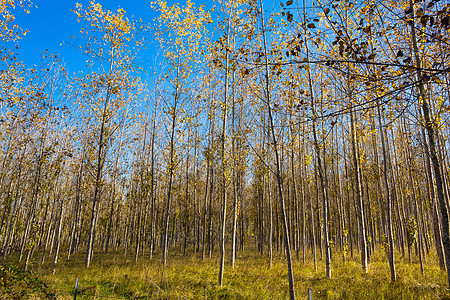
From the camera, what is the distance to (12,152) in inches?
460

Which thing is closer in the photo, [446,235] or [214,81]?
[446,235]

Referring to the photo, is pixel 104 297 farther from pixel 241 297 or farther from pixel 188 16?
pixel 188 16

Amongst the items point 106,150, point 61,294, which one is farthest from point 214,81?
point 61,294

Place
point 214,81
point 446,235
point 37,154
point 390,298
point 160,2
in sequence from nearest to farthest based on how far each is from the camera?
point 446,235 < point 390,298 < point 160,2 < point 37,154 < point 214,81

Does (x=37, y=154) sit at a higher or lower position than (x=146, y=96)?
lower

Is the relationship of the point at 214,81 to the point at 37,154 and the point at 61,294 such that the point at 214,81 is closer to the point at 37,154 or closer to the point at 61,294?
the point at 37,154

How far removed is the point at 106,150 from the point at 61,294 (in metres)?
6.54

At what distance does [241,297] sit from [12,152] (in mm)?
12205

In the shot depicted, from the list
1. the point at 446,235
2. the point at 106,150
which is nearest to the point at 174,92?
the point at 106,150

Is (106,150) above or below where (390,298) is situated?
above

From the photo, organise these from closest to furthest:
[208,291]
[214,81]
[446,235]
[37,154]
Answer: [446,235], [208,291], [37,154], [214,81]

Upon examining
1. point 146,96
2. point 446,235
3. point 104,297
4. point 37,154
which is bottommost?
point 104,297

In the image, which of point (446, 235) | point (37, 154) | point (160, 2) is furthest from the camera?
point (37, 154)

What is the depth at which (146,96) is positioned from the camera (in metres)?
14.2
